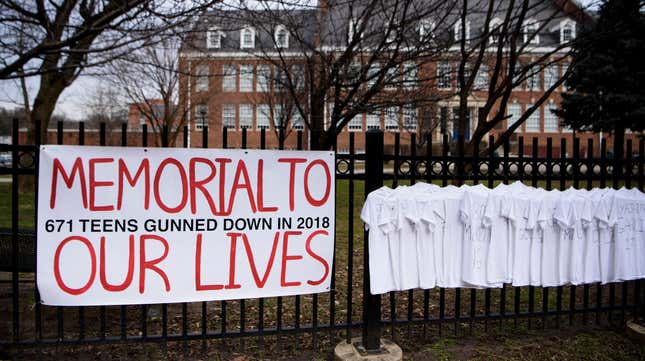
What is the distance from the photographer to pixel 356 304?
16.4 ft

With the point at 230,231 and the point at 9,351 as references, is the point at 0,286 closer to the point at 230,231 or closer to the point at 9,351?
the point at 9,351

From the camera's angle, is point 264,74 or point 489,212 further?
point 264,74

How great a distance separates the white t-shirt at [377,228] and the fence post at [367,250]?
86 mm

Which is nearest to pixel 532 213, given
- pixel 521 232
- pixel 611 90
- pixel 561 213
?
pixel 521 232

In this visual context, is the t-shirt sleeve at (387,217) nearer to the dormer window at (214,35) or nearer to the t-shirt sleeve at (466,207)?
the t-shirt sleeve at (466,207)

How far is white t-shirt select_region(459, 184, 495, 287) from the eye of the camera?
141 inches

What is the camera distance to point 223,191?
329 cm

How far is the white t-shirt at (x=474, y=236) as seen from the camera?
3576 mm

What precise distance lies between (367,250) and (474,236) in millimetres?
840

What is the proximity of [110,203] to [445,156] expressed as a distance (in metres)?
2.38

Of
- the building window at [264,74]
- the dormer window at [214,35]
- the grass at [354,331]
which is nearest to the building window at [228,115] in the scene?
the building window at [264,74]

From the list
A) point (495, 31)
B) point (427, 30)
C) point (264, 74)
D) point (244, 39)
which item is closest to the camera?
point (427, 30)

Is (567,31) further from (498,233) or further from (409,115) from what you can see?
(498,233)

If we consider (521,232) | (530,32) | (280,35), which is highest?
(530,32)
